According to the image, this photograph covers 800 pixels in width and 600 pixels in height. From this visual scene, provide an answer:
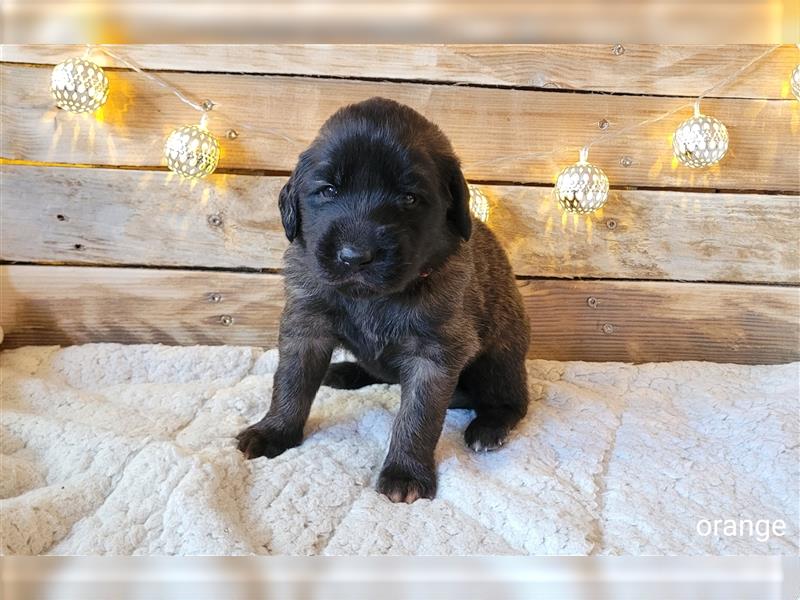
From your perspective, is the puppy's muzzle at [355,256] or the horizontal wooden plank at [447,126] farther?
the horizontal wooden plank at [447,126]

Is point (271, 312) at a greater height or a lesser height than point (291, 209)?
lesser

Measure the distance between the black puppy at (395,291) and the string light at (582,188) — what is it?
38 centimetres

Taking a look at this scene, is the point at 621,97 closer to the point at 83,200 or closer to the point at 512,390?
the point at 512,390

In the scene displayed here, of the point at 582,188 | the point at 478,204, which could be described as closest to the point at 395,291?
the point at 478,204

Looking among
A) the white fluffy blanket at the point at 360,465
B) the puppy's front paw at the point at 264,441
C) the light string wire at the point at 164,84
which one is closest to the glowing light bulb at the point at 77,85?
the light string wire at the point at 164,84

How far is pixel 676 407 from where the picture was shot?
6.81 feet

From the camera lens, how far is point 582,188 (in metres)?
2.11

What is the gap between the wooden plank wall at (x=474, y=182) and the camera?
2.24 meters

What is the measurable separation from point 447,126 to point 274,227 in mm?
697

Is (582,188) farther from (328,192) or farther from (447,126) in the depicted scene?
(328,192)

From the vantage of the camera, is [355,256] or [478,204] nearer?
[355,256]

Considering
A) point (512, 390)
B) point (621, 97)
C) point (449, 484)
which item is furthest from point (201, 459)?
point (621, 97)

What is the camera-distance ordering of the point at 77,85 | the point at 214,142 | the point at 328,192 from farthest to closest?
the point at 214,142 → the point at 77,85 → the point at 328,192

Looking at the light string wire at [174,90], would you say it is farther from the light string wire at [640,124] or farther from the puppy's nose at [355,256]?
the puppy's nose at [355,256]
